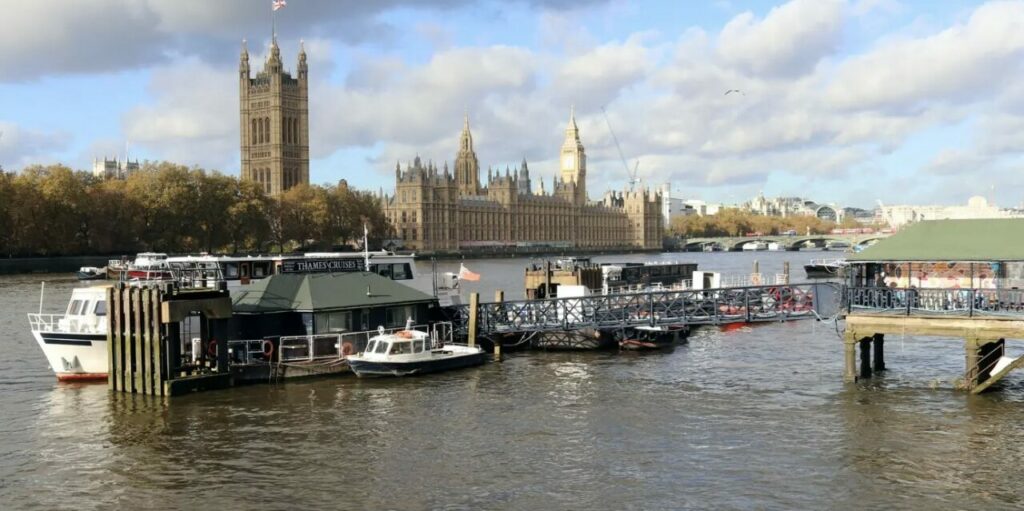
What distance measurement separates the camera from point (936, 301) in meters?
33.5

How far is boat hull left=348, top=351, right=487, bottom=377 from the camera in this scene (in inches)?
1499

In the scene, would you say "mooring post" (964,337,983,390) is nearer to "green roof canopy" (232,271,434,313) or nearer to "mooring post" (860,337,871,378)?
"mooring post" (860,337,871,378)

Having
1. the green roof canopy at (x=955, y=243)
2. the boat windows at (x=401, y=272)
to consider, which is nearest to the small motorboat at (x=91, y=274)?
the boat windows at (x=401, y=272)

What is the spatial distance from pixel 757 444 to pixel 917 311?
358 inches

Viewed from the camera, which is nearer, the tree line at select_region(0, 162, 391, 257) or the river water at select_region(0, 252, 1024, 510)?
the river water at select_region(0, 252, 1024, 510)

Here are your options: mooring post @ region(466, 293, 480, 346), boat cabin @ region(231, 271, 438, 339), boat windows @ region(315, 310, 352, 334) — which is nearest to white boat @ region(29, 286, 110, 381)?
boat cabin @ region(231, 271, 438, 339)

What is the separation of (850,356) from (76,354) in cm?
2794

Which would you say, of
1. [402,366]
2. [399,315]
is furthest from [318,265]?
[402,366]

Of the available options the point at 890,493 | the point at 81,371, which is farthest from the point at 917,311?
the point at 81,371

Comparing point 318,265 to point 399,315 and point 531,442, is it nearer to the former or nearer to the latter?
point 399,315

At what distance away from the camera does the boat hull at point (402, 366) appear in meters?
38.1

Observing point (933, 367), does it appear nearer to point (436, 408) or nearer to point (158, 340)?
point (436, 408)

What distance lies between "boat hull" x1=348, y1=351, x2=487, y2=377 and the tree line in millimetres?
92840

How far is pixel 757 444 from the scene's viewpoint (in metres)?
27.9
